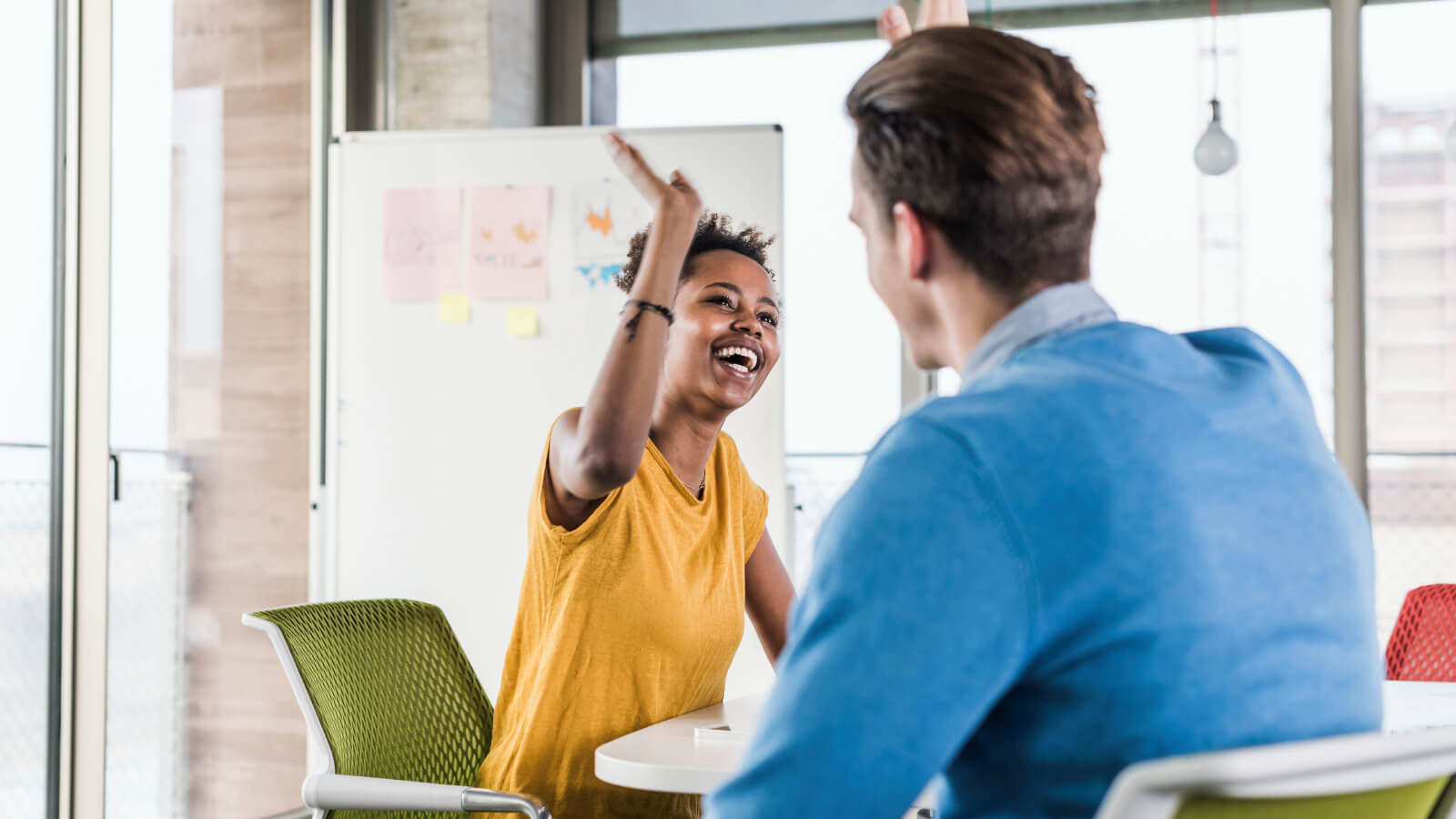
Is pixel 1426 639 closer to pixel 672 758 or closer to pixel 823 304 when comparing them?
pixel 672 758

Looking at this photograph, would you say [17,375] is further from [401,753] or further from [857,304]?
[857,304]

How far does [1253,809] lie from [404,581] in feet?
10.0

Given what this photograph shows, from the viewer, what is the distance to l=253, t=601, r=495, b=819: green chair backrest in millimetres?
1706

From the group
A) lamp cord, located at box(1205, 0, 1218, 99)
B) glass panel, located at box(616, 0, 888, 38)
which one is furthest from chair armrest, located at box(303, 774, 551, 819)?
lamp cord, located at box(1205, 0, 1218, 99)

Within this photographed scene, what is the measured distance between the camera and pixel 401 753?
1827 mm

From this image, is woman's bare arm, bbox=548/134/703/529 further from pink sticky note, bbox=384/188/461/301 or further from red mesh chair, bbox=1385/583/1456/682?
pink sticky note, bbox=384/188/461/301

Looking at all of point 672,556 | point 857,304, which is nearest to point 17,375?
point 672,556

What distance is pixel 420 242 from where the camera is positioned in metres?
3.56

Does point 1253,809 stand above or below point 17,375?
below

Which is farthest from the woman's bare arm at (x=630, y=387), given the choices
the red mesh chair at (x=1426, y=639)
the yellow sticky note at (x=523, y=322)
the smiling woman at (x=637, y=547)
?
the yellow sticky note at (x=523, y=322)

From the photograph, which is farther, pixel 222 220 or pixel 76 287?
pixel 222 220

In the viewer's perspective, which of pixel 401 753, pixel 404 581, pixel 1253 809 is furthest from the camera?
pixel 404 581

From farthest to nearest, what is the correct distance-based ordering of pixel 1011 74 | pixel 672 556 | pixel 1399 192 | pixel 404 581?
1. pixel 1399 192
2. pixel 404 581
3. pixel 672 556
4. pixel 1011 74

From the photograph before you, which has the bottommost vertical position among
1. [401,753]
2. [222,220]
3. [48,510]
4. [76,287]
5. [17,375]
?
[401,753]
